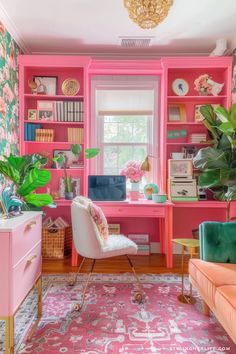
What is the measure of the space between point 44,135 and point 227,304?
2.62 meters

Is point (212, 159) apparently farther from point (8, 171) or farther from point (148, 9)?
point (8, 171)

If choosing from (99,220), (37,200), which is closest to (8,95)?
(37,200)

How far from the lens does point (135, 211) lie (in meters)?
2.83

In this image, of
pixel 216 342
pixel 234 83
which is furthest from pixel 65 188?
pixel 234 83

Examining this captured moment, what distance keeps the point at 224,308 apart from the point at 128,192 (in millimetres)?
1986

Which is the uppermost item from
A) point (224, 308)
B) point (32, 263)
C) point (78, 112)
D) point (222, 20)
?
point (222, 20)

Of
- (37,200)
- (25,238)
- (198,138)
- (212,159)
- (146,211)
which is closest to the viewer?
(25,238)

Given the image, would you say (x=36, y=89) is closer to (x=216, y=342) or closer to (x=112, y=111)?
(x=112, y=111)

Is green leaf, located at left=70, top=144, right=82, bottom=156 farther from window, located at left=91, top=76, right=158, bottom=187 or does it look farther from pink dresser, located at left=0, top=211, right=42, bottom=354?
pink dresser, located at left=0, top=211, right=42, bottom=354

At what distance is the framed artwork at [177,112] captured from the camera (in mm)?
3234

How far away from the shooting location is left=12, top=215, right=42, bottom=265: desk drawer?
136cm

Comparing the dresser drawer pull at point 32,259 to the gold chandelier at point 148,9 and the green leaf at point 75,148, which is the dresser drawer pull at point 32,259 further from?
the gold chandelier at point 148,9

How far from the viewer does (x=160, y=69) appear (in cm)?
315

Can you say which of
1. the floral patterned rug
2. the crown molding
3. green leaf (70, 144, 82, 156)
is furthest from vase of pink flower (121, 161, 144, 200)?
the crown molding
